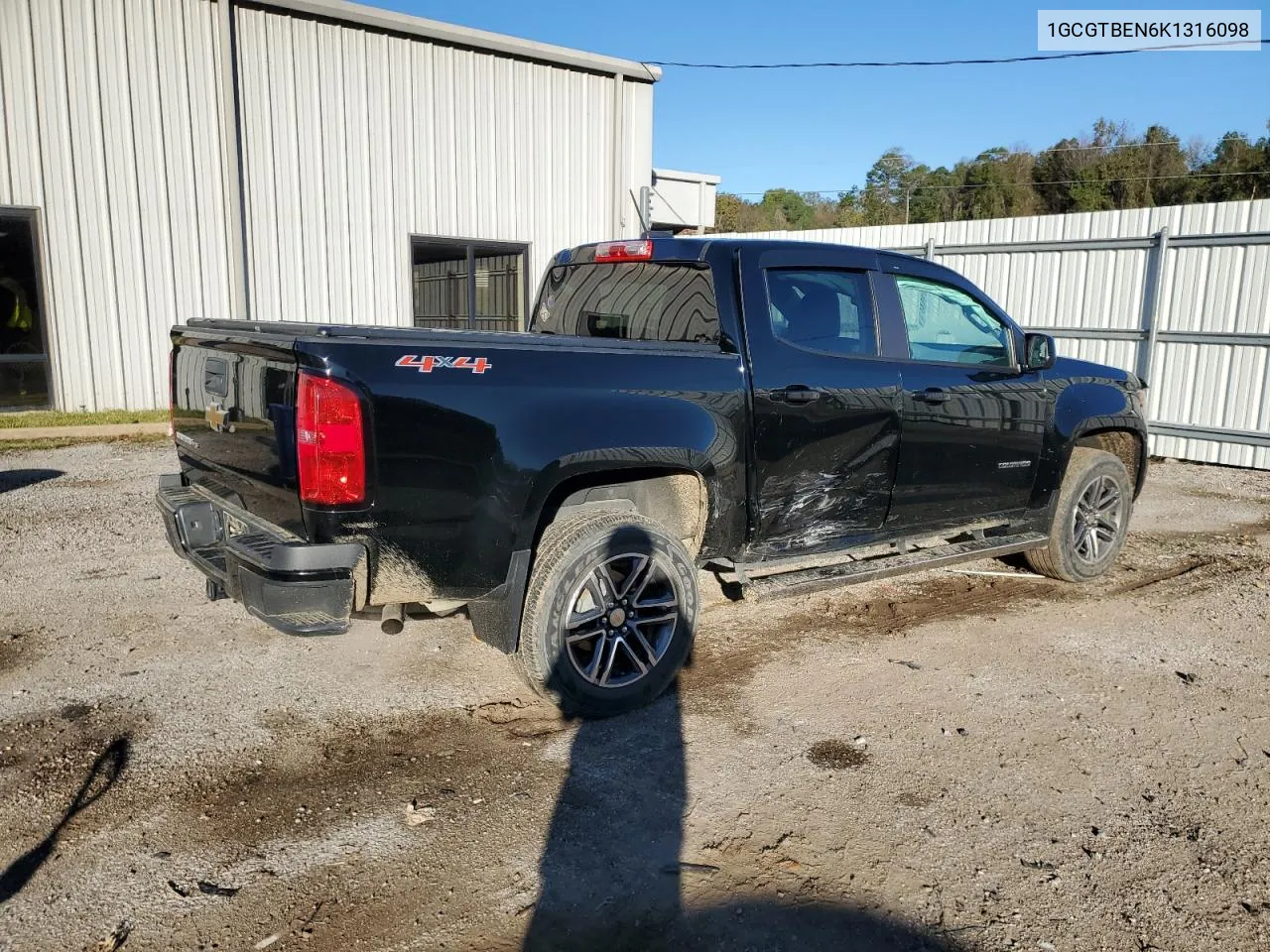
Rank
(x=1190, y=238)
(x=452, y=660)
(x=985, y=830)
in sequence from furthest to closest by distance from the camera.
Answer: (x=1190, y=238) → (x=452, y=660) → (x=985, y=830)

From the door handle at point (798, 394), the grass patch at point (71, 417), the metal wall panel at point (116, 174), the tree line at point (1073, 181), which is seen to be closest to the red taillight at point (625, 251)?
the door handle at point (798, 394)

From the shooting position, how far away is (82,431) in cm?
1109

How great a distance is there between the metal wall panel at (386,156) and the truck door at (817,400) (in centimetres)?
981

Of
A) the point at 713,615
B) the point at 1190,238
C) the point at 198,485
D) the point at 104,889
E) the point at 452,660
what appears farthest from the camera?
the point at 1190,238

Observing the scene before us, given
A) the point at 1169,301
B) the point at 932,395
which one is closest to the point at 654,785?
the point at 932,395

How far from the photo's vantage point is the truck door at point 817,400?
432 centimetres

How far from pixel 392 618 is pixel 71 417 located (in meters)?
Result: 10.1

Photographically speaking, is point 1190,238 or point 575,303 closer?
point 575,303

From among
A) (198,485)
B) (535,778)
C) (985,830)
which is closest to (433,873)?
(535,778)

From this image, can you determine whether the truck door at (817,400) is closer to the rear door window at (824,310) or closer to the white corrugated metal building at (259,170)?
the rear door window at (824,310)

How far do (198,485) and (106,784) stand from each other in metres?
1.38

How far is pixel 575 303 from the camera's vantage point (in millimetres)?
5113

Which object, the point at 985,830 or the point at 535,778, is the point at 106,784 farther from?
the point at 985,830

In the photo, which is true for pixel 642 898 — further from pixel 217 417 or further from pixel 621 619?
pixel 217 417
